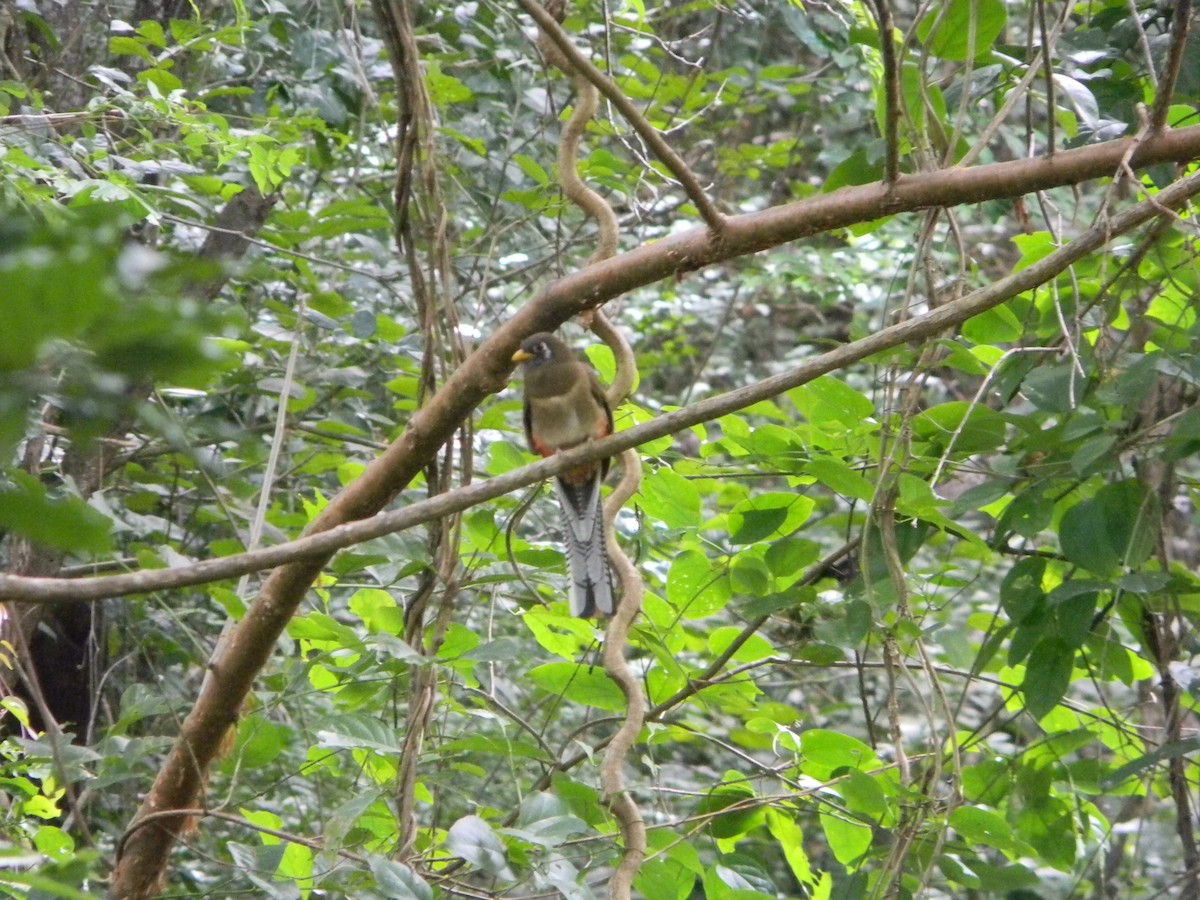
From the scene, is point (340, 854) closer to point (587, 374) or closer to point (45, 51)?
point (587, 374)

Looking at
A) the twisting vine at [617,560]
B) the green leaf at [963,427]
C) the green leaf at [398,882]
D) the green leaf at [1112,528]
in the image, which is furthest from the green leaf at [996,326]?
the green leaf at [398,882]

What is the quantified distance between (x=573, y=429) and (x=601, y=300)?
136 centimetres

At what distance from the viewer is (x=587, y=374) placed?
3688 millimetres

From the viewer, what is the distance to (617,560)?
2.84 m

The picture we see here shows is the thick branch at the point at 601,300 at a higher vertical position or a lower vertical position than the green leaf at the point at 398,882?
Result: higher

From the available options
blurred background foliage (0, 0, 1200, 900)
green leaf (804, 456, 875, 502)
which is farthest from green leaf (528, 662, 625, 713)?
green leaf (804, 456, 875, 502)

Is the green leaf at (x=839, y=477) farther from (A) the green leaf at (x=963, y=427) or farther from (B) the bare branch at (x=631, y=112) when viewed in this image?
(B) the bare branch at (x=631, y=112)

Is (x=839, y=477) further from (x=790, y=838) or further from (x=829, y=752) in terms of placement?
(x=790, y=838)

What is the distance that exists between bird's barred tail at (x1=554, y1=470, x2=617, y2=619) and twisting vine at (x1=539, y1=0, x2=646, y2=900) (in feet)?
1.12

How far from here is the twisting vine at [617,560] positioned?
2514 mm

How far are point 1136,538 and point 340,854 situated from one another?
1.79m

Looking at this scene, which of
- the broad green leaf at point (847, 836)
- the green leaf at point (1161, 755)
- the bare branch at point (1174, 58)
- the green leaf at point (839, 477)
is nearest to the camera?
the bare branch at point (1174, 58)

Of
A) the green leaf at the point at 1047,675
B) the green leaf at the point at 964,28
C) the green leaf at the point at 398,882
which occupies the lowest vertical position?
the green leaf at the point at 398,882

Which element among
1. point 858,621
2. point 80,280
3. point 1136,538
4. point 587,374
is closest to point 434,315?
point 587,374
